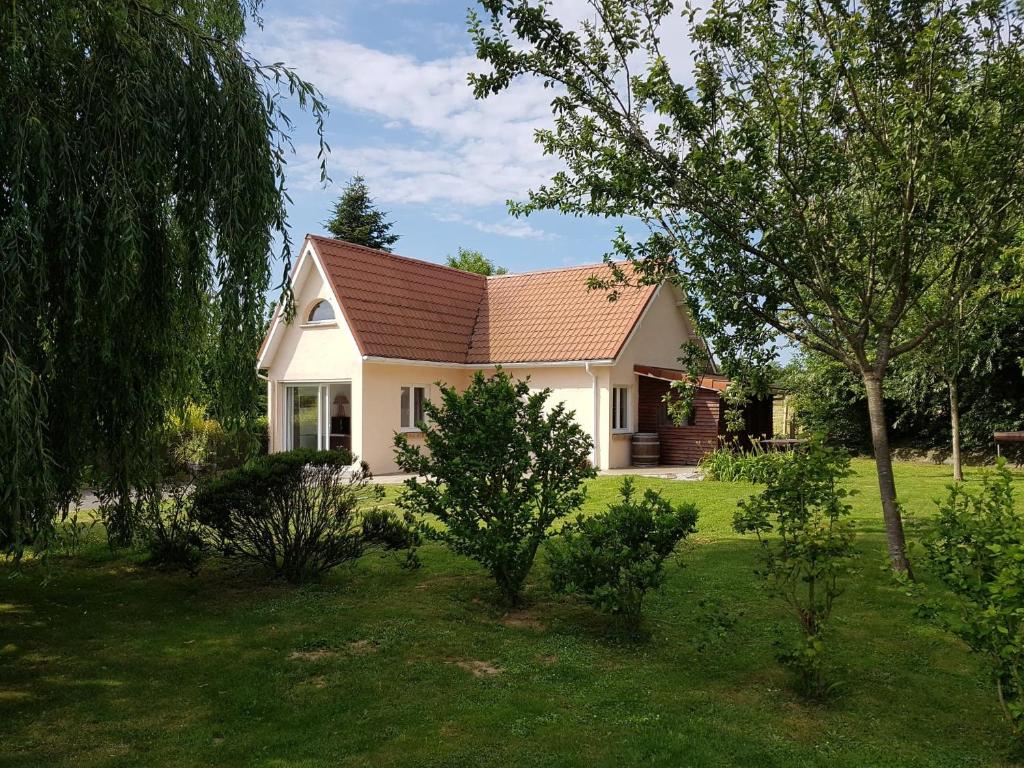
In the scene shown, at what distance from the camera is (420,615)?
7109mm

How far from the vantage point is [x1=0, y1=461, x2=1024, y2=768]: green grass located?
450cm

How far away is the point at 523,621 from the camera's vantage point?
6953 millimetres

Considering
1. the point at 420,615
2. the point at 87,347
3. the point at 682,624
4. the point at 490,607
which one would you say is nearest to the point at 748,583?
the point at 682,624

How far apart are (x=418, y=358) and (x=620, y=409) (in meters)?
5.92

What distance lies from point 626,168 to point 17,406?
18.5 feet

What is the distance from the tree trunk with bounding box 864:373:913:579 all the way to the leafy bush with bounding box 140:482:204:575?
7212mm

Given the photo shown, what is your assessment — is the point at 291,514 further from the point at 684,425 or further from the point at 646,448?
the point at 684,425

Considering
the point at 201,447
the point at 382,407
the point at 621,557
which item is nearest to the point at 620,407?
the point at 382,407

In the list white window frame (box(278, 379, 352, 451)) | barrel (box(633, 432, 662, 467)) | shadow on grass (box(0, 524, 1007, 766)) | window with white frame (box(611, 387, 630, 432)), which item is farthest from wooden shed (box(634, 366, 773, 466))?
shadow on grass (box(0, 524, 1007, 766))

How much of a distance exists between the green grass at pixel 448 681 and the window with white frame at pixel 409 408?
40.5 ft

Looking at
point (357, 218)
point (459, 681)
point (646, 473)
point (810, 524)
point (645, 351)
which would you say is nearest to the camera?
point (810, 524)

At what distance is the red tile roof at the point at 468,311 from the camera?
66.8 ft

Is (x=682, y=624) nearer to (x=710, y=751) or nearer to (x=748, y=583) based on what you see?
(x=748, y=583)

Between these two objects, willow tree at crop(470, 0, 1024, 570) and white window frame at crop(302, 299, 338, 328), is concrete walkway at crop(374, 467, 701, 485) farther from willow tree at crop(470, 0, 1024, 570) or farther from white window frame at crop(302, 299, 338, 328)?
willow tree at crop(470, 0, 1024, 570)
